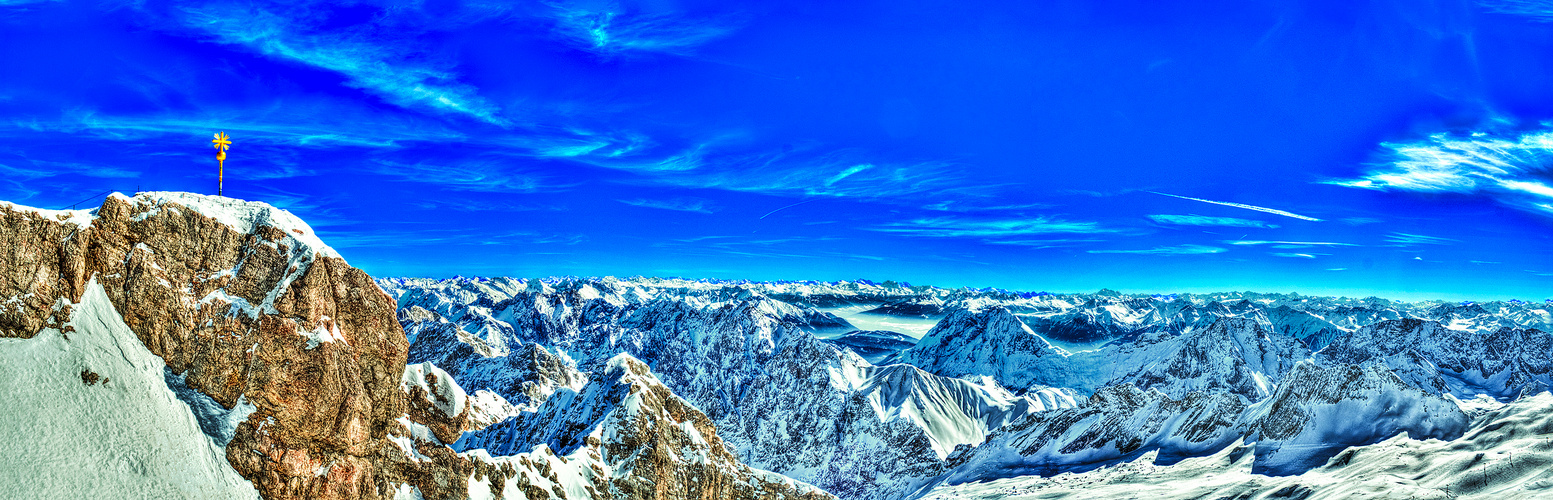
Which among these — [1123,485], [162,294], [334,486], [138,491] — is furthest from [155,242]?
[1123,485]

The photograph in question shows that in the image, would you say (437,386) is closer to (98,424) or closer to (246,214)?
(246,214)

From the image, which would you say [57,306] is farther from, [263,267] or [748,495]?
[748,495]

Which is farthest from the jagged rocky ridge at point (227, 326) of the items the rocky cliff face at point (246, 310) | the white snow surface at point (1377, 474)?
the white snow surface at point (1377, 474)

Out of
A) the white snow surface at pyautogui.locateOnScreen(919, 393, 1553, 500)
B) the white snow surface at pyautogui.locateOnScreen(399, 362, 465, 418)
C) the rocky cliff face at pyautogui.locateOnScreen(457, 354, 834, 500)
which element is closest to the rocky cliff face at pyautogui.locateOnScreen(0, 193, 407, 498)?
the rocky cliff face at pyautogui.locateOnScreen(457, 354, 834, 500)

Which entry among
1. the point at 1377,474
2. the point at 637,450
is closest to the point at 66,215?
the point at 637,450

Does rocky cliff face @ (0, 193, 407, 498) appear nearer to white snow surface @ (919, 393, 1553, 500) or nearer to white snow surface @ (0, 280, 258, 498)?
white snow surface @ (0, 280, 258, 498)

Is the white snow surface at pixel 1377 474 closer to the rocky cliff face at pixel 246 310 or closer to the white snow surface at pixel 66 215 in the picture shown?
the rocky cliff face at pixel 246 310
